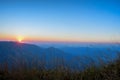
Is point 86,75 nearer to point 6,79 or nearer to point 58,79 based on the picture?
point 58,79

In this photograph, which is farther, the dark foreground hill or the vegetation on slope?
the dark foreground hill

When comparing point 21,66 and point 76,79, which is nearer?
point 76,79

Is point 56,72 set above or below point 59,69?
below

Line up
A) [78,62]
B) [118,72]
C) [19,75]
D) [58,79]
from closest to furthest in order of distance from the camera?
[118,72]
[58,79]
[19,75]
[78,62]

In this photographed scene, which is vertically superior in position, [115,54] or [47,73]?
[115,54]

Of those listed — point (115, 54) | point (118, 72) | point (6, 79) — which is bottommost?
point (6, 79)

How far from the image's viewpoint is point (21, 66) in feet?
26.6

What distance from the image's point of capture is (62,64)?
25.1 feet

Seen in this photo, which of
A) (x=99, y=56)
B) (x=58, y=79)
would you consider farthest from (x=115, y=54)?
(x=58, y=79)

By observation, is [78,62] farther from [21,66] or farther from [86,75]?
[21,66]

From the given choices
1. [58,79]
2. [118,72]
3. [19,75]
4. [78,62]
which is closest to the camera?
[118,72]

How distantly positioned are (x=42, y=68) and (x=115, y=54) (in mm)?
3004

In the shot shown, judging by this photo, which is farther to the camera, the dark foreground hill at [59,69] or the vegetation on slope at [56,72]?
the dark foreground hill at [59,69]

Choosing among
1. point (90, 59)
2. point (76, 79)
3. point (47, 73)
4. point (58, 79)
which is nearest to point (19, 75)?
point (47, 73)
